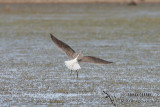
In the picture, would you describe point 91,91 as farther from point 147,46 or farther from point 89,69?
point 147,46

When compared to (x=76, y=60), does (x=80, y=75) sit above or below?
below

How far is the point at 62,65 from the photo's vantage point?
1488 cm

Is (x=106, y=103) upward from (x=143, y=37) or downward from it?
downward

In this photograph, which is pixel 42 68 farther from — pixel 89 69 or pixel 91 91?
pixel 91 91

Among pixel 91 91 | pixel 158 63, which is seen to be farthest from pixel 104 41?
pixel 91 91

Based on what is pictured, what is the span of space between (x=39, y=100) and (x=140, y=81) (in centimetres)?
309

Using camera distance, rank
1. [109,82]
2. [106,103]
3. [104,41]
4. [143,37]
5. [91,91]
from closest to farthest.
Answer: [106,103] < [91,91] < [109,82] < [104,41] < [143,37]

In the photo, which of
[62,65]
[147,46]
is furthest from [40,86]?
[147,46]

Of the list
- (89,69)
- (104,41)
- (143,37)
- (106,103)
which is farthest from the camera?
(143,37)

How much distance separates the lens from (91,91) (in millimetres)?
11016

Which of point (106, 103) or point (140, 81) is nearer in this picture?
point (106, 103)

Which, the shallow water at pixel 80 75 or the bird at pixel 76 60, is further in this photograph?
the bird at pixel 76 60

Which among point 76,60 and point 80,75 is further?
point 80,75

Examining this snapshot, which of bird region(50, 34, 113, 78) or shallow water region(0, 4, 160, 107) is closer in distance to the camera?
shallow water region(0, 4, 160, 107)
